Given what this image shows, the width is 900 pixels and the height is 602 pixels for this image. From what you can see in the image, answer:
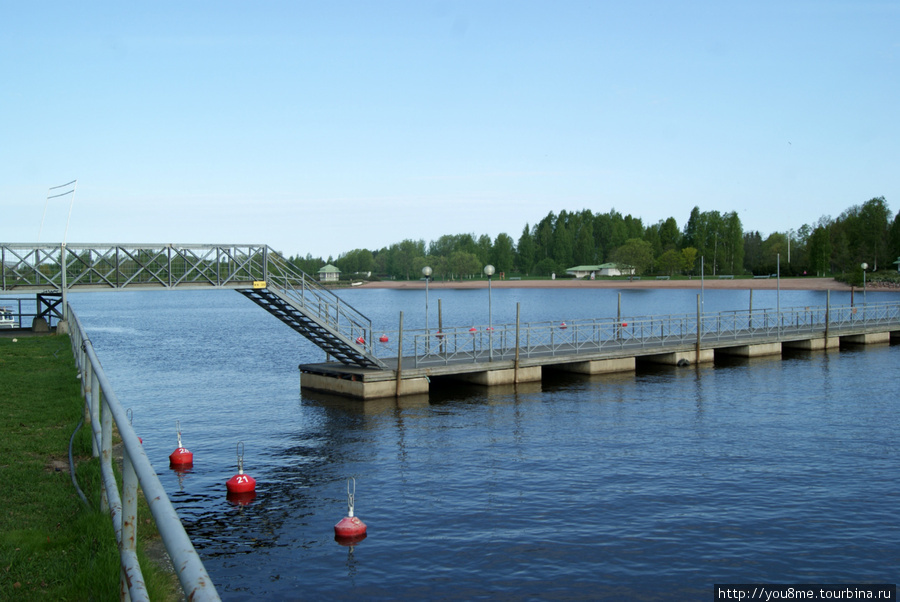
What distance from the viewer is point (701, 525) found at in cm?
1652

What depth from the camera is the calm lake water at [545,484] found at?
1419cm

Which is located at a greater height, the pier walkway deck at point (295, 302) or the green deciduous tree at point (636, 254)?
the green deciduous tree at point (636, 254)

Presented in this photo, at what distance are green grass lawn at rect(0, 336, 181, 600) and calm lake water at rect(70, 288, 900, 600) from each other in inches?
162

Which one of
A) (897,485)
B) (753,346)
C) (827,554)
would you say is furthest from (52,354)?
(753,346)

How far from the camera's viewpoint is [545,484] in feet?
64.7

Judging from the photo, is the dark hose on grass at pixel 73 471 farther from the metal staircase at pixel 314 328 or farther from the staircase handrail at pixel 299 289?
the staircase handrail at pixel 299 289

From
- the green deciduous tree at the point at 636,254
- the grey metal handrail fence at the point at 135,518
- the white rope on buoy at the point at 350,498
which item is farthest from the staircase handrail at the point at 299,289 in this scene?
the green deciduous tree at the point at 636,254

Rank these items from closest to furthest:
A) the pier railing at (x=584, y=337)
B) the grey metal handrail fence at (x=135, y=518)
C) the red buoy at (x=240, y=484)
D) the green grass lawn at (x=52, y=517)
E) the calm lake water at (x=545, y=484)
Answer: the grey metal handrail fence at (x=135, y=518) < the green grass lawn at (x=52, y=517) < the calm lake water at (x=545, y=484) < the red buoy at (x=240, y=484) < the pier railing at (x=584, y=337)

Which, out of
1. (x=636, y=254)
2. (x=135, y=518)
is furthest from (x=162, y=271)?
(x=636, y=254)

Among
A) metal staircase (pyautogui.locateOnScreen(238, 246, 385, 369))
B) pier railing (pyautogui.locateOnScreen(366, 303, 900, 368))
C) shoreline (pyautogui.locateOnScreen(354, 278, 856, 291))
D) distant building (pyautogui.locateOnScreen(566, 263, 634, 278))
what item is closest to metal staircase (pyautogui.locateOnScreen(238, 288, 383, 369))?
metal staircase (pyautogui.locateOnScreen(238, 246, 385, 369))

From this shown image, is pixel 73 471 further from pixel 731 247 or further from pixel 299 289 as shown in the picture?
pixel 731 247

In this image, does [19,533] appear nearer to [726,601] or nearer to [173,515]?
[173,515]

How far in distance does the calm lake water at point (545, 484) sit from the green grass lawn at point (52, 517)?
13.5 feet

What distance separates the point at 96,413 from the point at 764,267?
179 m
